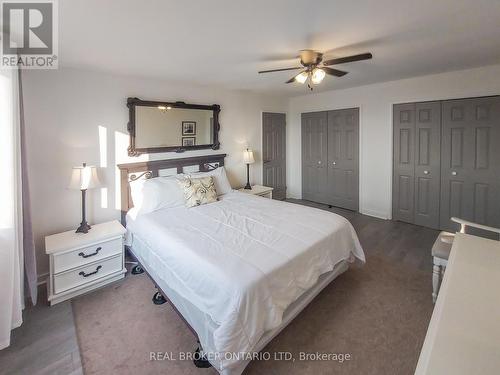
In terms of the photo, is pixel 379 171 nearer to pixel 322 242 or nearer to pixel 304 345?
pixel 322 242

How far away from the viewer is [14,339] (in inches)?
75.8

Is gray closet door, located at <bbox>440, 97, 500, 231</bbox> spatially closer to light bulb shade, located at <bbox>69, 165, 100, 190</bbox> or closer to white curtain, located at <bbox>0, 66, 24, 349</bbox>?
light bulb shade, located at <bbox>69, 165, 100, 190</bbox>

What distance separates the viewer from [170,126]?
360cm

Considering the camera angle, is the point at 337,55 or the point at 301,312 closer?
the point at 301,312

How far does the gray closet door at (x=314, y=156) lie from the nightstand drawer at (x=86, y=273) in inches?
155

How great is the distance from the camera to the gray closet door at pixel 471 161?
3348 millimetres

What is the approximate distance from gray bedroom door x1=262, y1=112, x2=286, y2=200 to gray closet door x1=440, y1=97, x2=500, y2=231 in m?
2.75

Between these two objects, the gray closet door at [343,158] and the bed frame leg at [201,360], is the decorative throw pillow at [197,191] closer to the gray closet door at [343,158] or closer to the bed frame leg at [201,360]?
the bed frame leg at [201,360]

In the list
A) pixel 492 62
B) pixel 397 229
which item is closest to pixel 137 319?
pixel 397 229

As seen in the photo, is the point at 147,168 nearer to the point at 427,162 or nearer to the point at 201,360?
the point at 201,360

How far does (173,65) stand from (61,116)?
1.28 m

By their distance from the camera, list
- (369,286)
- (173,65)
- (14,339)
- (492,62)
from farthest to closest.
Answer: (492,62)
(173,65)
(369,286)
(14,339)

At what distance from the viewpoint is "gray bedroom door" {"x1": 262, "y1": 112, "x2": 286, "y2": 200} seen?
5.12 metres

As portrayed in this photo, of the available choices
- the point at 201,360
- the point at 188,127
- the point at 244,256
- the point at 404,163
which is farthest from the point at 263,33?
the point at 404,163
